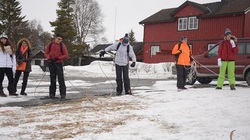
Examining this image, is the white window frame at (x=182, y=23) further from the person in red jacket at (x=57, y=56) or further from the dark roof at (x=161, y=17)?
the person in red jacket at (x=57, y=56)

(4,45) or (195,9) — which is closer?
(4,45)

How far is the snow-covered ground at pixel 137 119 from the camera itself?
422cm

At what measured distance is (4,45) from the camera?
870 centimetres

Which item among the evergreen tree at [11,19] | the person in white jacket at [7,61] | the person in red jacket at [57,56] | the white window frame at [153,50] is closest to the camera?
the person in red jacket at [57,56]

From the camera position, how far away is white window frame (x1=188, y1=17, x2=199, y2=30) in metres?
31.6

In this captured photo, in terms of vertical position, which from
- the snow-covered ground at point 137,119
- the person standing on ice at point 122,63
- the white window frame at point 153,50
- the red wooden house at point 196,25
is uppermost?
the red wooden house at point 196,25

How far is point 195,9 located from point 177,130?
95.1ft

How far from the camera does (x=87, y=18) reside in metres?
58.2

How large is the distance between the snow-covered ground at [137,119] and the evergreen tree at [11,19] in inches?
1856

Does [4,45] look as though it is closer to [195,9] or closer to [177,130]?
[177,130]

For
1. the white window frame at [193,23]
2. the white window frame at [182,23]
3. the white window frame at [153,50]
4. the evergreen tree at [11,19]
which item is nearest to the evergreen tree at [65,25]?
the evergreen tree at [11,19]

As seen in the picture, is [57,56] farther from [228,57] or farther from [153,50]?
[153,50]

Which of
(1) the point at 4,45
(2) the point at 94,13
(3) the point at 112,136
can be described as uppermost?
(2) the point at 94,13

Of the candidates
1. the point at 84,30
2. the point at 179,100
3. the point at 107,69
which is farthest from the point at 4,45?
the point at 84,30
